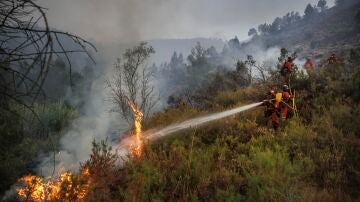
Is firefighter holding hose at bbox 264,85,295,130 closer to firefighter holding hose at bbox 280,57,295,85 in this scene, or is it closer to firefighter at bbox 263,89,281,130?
firefighter at bbox 263,89,281,130

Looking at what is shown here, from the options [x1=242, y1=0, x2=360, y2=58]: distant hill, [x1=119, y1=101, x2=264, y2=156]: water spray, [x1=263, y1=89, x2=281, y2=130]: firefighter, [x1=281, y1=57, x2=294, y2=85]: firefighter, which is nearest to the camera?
[x1=263, y1=89, x2=281, y2=130]: firefighter

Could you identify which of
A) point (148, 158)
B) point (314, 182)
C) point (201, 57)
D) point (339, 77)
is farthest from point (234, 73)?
point (201, 57)

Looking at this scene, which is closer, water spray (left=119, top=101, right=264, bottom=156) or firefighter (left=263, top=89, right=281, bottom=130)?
firefighter (left=263, top=89, right=281, bottom=130)

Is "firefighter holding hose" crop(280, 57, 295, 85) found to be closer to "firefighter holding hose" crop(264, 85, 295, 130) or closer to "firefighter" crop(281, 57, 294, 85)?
"firefighter" crop(281, 57, 294, 85)

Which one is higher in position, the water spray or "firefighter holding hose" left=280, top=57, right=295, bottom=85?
"firefighter holding hose" left=280, top=57, right=295, bottom=85

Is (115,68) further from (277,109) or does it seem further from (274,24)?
(274,24)

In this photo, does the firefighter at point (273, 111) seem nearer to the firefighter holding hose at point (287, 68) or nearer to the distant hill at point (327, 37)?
the firefighter holding hose at point (287, 68)

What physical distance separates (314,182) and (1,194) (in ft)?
45.6

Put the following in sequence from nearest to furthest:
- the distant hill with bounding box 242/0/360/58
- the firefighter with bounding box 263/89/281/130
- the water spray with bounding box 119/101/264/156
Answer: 1. the firefighter with bounding box 263/89/281/130
2. the water spray with bounding box 119/101/264/156
3. the distant hill with bounding box 242/0/360/58

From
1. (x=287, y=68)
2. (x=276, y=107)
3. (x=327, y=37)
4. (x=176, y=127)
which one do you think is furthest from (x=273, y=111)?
(x=327, y=37)

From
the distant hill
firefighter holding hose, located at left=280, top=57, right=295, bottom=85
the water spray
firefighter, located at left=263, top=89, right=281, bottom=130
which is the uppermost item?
the distant hill

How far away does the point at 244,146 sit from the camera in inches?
359

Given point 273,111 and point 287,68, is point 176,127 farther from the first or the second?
point 287,68

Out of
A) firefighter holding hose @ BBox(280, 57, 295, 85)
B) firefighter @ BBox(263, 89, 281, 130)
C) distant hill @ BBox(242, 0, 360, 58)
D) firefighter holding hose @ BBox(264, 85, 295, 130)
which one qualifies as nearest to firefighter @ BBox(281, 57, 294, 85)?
firefighter holding hose @ BBox(280, 57, 295, 85)
